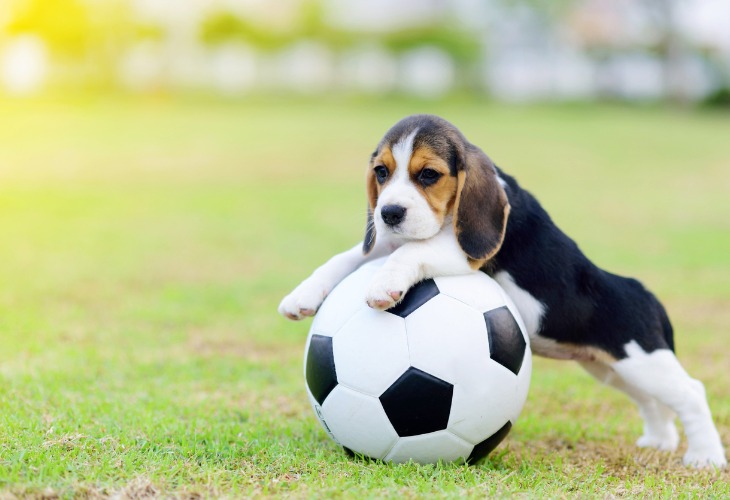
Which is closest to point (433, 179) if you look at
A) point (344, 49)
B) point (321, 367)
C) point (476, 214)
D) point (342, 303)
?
point (476, 214)

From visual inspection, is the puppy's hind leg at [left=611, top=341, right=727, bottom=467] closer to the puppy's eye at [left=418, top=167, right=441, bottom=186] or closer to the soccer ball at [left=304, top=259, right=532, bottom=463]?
the soccer ball at [left=304, top=259, right=532, bottom=463]

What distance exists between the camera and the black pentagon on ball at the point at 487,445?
453 cm

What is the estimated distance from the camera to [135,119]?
3284cm

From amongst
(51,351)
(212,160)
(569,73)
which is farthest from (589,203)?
(569,73)

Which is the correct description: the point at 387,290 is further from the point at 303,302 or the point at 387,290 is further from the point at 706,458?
the point at 706,458

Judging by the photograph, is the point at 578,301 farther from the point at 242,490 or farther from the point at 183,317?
the point at 183,317

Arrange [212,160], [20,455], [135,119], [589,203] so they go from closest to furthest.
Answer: [20,455]
[589,203]
[212,160]
[135,119]

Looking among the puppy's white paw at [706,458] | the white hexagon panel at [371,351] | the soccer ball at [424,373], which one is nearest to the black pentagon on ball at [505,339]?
the soccer ball at [424,373]

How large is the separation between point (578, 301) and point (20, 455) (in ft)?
9.67

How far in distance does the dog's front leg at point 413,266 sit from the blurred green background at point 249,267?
0.85 meters

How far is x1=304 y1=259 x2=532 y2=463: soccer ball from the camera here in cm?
436

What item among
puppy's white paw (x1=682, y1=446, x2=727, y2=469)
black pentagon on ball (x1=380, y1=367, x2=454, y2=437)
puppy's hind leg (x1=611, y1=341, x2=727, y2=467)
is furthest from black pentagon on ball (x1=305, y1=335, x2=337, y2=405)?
puppy's white paw (x1=682, y1=446, x2=727, y2=469)

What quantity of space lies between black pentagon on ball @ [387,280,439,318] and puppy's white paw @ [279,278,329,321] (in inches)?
22.3

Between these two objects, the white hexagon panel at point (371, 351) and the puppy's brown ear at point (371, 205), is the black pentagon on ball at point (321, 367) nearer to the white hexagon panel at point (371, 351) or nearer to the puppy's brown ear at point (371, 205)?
the white hexagon panel at point (371, 351)
